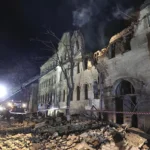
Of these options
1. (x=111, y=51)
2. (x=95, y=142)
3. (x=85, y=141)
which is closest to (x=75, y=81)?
(x=111, y=51)

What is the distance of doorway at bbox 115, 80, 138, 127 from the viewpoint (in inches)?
459

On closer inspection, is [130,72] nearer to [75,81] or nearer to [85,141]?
[85,141]

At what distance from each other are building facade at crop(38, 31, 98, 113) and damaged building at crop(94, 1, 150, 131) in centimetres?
271

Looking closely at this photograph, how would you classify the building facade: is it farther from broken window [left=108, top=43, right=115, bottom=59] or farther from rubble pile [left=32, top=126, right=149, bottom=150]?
rubble pile [left=32, top=126, right=149, bottom=150]

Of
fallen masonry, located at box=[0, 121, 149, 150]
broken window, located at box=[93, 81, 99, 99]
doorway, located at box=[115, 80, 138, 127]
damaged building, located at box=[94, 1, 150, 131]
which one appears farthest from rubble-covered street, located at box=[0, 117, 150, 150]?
broken window, located at box=[93, 81, 99, 99]

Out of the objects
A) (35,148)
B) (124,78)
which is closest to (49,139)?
(35,148)

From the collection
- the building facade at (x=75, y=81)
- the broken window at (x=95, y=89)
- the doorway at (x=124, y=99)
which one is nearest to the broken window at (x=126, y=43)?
the doorway at (x=124, y=99)

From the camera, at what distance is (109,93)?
44.0 feet

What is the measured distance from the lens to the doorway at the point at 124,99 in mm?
11664

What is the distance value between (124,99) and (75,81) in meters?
8.54

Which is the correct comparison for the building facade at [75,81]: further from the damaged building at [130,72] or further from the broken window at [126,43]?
the broken window at [126,43]

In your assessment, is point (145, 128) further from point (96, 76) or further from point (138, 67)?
point (96, 76)

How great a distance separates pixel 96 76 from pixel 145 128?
23.0 ft

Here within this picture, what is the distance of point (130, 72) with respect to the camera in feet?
38.0
